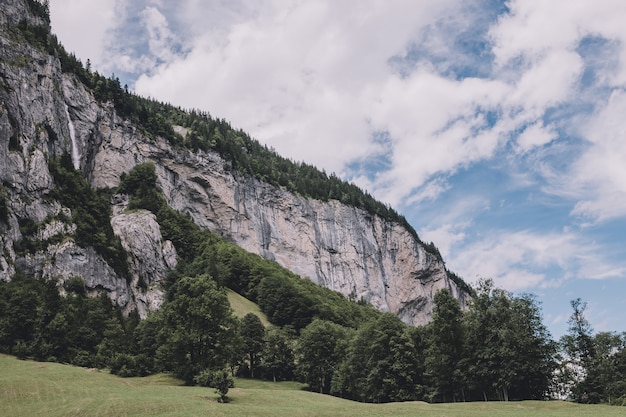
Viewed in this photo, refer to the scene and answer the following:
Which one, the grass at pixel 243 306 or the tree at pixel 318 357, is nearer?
the tree at pixel 318 357

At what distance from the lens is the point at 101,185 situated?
467ft

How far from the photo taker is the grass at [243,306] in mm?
112981

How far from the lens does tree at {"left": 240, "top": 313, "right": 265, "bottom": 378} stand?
79.5m

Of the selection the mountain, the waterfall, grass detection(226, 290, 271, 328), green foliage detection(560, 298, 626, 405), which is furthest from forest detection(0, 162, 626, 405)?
the waterfall

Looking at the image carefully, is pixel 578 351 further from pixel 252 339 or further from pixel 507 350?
pixel 252 339

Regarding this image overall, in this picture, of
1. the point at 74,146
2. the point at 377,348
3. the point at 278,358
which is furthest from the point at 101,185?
the point at 377,348

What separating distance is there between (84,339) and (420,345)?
44373mm

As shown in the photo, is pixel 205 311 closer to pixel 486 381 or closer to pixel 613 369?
pixel 486 381

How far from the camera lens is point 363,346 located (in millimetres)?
68250

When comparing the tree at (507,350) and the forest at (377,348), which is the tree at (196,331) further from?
the tree at (507,350)

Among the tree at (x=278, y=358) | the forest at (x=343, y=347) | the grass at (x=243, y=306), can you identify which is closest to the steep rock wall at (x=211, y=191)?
the grass at (x=243, y=306)

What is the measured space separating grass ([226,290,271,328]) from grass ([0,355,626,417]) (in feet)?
208

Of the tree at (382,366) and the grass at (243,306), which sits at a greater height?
the grass at (243,306)

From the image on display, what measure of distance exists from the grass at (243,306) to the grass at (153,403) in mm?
63265
